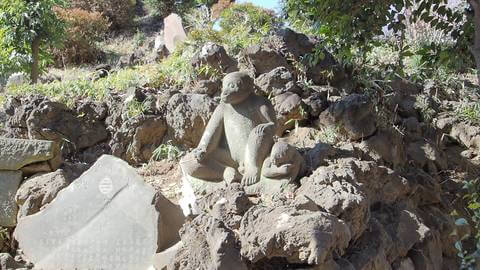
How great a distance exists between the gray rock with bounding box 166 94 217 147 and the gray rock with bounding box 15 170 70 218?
5.30 feet

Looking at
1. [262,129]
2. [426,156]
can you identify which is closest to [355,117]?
[426,156]

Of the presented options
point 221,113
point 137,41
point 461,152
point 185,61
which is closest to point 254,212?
point 221,113

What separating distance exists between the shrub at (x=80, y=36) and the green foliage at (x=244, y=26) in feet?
13.6

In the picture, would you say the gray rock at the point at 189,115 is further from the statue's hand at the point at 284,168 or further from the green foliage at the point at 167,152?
the statue's hand at the point at 284,168

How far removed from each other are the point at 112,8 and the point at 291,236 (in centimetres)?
1306

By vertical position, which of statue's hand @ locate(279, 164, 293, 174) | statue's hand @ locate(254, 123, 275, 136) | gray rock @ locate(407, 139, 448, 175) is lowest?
gray rock @ locate(407, 139, 448, 175)

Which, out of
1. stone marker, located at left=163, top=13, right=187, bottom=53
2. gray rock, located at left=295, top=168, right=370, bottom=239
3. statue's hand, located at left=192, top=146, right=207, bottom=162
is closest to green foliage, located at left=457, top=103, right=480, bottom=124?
gray rock, located at left=295, top=168, right=370, bottom=239

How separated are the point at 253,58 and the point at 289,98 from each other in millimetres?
787

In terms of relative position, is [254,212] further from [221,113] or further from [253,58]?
[253,58]

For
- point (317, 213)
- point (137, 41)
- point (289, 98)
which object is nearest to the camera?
point (317, 213)

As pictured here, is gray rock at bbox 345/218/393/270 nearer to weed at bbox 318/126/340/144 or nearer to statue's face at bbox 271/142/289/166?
statue's face at bbox 271/142/289/166

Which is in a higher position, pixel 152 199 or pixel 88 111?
pixel 152 199

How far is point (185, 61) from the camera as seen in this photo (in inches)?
299

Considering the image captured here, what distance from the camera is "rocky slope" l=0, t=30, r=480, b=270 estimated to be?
3605 millimetres
